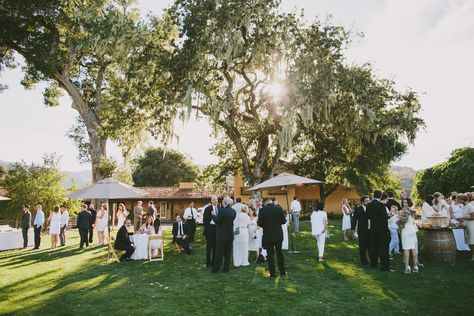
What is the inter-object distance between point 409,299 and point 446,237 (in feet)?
11.4

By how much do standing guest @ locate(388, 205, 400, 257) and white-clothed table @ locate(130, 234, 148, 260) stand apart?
700 cm

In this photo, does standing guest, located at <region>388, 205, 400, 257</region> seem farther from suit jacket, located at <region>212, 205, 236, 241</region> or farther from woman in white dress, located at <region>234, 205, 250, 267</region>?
suit jacket, located at <region>212, 205, 236, 241</region>

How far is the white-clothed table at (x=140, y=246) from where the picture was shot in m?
10.7

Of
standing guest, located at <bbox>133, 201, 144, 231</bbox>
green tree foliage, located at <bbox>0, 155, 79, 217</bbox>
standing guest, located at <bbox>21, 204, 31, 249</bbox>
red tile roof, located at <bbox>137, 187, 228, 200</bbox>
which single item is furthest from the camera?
red tile roof, located at <bbox>137, 187, 228, 200</bbox>

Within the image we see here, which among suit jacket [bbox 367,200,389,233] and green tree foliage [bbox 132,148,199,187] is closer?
suit jacket [bbox 367,200,389,233]

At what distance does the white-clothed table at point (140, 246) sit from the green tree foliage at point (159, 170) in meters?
43.1

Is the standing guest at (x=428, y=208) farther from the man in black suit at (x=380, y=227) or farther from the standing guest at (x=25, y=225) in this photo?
the standing guest at (x=25, y=225)

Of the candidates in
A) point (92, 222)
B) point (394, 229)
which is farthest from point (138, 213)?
point (394, 229)

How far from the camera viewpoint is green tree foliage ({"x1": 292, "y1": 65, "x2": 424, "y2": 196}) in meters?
17.5

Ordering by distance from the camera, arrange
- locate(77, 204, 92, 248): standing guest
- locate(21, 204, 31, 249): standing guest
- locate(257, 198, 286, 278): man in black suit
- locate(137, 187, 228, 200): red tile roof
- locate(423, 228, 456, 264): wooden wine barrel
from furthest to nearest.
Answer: locate(137, 187, 228, 200): red tile roof
locate(21, 204, 31, 249): standing guest
locate(77, 204, 92, 248): standing guest
locate(423, 228, 456, 264): wooden wine barrel
locate(257, 198, 286, 278): man in black suit

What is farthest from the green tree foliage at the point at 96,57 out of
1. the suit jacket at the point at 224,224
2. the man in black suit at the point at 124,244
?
the suit jacket at the point at 224,224

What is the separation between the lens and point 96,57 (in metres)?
23.6

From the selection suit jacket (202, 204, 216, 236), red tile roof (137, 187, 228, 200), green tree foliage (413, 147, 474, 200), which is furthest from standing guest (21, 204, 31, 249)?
green tree foliage (413, 147, 474, 200)

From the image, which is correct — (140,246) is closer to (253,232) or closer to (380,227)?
(253,232)
